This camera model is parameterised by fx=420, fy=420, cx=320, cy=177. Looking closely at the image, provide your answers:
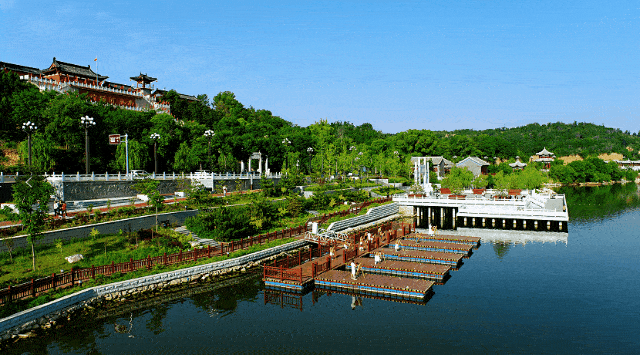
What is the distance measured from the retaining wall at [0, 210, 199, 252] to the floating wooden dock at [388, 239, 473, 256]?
15900 mm

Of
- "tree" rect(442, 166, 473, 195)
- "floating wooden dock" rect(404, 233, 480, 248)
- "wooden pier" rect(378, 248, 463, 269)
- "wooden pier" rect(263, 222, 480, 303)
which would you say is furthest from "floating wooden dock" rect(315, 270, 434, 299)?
"tree" rect(442, 166, 473, 195)

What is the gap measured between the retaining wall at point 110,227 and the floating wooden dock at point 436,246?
1590cm

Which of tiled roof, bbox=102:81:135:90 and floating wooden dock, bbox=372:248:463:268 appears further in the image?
tiled roof, bbox=102:81:135:90

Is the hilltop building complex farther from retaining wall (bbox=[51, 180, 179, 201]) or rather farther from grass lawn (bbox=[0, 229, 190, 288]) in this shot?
grass lawn (bbox=[0, 229, 190, 288])

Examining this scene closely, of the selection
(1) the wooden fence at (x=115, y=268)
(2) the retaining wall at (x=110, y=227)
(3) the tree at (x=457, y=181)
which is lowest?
(1) the wooden fence at (x=115, y=268)

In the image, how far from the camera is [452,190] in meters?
57.0

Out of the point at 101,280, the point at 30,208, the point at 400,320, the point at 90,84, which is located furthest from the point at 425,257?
the point at 90,84

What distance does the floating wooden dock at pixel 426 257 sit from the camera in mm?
26766

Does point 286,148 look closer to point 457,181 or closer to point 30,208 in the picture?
point 457,181

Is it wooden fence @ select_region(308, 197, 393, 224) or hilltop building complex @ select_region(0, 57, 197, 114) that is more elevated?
hilltop building complex @ select_region(0, 57, 197, 114)

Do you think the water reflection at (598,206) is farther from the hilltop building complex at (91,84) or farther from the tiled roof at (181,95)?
the tiled roof at (181,95)

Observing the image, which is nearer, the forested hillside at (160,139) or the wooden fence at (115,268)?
the wooden fence at (115,268)

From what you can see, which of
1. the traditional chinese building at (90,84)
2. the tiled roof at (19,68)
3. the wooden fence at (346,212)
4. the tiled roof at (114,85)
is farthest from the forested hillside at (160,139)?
the wooden fence at (346,212)

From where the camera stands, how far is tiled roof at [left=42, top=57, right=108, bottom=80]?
61.0 m
